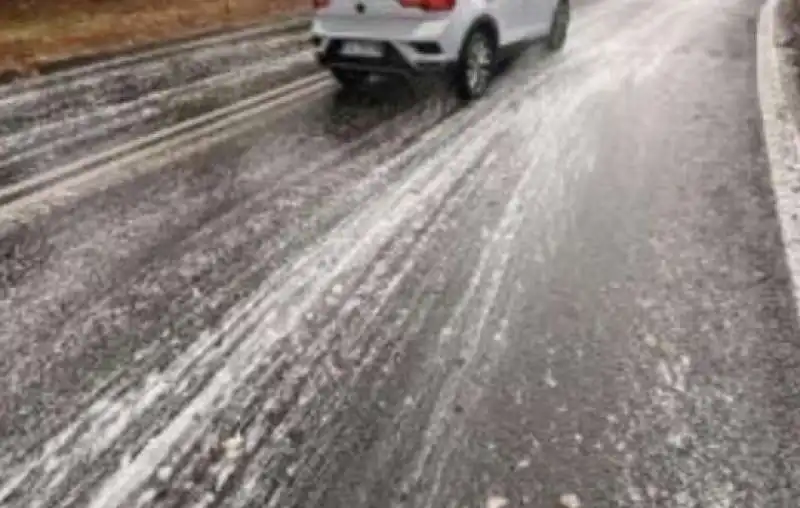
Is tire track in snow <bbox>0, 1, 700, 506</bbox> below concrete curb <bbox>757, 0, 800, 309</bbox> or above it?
above

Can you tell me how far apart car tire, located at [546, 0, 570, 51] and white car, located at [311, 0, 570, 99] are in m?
2.07

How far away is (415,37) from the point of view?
26.2 feet

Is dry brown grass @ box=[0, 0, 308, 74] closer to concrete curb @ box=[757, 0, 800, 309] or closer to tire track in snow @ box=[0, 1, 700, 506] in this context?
tire track in snow @ box=[0, 1, 700, 506]

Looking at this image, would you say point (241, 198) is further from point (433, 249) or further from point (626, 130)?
point (626, 130)

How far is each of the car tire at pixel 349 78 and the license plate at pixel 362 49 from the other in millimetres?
769

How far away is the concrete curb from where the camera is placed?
5223 mm

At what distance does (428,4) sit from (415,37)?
35cm

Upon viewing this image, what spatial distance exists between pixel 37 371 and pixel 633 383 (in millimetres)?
2767

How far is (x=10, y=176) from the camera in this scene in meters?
6.25

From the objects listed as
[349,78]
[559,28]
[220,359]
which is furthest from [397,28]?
[220,359]

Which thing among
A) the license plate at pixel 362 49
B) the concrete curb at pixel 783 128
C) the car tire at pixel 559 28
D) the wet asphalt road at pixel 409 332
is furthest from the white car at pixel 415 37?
the concrete curb at pixel 783 128

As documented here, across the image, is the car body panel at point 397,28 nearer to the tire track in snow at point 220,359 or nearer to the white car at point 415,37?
the white car at point 415,37

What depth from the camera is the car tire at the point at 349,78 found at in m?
9.22

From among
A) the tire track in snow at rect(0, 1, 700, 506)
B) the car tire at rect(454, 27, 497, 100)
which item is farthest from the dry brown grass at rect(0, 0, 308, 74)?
the tire track in snow at rect(0, 1, 700, 506)
